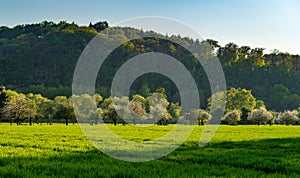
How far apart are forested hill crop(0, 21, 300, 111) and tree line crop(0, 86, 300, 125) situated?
81.5 feet

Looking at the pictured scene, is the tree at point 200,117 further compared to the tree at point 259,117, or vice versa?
the tree at point 200,117

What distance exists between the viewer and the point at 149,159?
14828 mm

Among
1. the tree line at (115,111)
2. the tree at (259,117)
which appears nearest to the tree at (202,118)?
the tree line at (115,111)

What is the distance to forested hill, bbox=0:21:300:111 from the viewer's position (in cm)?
15550

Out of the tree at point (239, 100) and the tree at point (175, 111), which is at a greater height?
the tree at point (239, 100)

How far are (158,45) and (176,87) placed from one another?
23.7 m

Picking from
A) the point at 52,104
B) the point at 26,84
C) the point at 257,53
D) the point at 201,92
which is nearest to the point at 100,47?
the point at 26,84

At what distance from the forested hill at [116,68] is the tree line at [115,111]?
24832 millimetres

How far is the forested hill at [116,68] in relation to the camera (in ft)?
510

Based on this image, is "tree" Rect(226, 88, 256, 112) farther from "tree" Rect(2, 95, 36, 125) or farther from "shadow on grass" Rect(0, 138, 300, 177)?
"shadow on grass" Rect(0, 138, 300, 177)

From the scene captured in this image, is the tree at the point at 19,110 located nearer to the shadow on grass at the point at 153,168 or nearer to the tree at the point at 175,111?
the tree at the point at 175,111

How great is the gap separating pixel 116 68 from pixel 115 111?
73765 mm

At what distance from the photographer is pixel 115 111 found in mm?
91188

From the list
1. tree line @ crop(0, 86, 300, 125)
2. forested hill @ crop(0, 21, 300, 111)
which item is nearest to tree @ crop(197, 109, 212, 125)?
tree line @ crop(0, 86, 300, 125)
